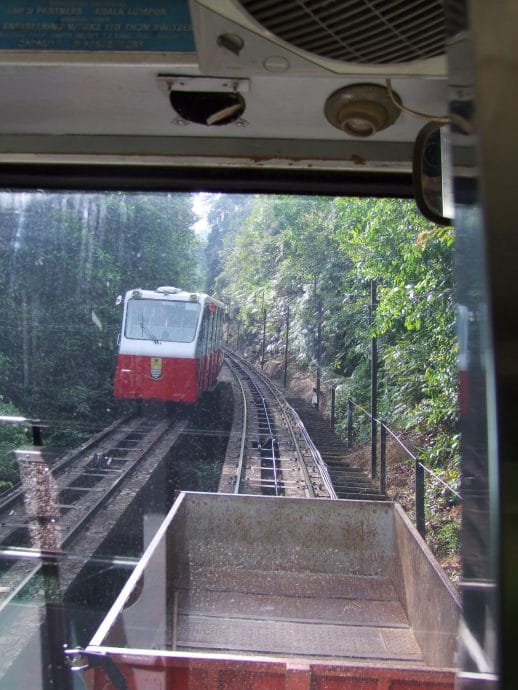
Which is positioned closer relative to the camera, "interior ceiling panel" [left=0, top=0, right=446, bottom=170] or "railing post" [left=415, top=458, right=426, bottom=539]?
"interior ceiling panel" [left=0, top=0, right=446, bottom=170]

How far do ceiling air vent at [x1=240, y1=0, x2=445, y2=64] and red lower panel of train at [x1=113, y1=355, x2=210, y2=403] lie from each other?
1644 millimetres

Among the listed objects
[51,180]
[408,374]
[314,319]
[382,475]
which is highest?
[51,180]

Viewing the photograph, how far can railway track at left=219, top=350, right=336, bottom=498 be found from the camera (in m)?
2.46

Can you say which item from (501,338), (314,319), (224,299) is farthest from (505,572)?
(224,299)

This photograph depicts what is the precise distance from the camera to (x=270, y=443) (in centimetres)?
258

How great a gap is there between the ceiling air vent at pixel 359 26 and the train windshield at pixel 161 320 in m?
1.37

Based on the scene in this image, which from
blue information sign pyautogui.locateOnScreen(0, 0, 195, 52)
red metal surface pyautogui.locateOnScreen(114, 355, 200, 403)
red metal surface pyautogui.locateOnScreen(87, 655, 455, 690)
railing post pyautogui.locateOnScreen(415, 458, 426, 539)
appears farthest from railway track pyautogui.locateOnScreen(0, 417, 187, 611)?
blue information sign pyautogui.locateOnScreen(0, 0, 195, 52)

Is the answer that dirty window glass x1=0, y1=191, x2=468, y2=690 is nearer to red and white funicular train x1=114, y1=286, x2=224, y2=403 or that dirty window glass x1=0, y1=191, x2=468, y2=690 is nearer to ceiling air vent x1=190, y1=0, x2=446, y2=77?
red and white funicular train x1=114, y1=286, x2=224, y2=403

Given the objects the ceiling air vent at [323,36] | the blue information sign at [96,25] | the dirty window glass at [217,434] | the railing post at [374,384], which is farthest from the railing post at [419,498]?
the blue information sign at [96,25]

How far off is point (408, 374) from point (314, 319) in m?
0.44

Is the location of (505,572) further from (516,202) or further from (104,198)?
(104,198)

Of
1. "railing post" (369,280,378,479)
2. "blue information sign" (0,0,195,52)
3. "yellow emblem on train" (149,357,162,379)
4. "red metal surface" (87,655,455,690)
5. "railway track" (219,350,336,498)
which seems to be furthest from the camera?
"yellow emblem on train" (149,357,162,379)

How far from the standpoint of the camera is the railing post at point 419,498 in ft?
7.64

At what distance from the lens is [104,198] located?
198cm
